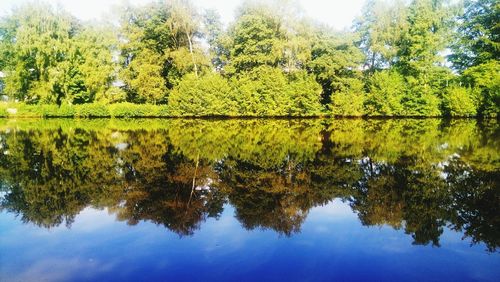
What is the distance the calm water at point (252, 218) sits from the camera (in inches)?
164

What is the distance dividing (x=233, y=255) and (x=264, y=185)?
3614mm

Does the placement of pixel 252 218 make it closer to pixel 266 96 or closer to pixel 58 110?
pixel 266 96

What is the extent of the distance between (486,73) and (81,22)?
47.8 m

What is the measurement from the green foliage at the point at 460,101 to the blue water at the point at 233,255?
3434cm

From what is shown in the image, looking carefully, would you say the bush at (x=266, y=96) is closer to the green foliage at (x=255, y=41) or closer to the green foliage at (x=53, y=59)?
the green foliage at (x=255, y=41)

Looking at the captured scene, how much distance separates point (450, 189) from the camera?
7.43 m

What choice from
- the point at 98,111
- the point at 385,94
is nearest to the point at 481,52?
the point at 385,94

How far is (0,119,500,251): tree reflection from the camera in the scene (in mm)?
5902

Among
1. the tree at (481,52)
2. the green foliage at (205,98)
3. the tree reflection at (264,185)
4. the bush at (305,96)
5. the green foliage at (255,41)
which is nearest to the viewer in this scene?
the tree reflection at (264,185)

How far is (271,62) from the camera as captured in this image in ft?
128

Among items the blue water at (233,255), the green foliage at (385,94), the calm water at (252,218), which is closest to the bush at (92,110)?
the green foliage at (385,94)

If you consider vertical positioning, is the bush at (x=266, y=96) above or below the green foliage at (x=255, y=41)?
below

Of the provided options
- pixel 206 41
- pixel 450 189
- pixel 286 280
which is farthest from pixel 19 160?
pixel 206 41

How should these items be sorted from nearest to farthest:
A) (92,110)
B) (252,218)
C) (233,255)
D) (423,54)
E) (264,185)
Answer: (233,255) → (252,218) → (264,185) → (423,54) → (92,110)
